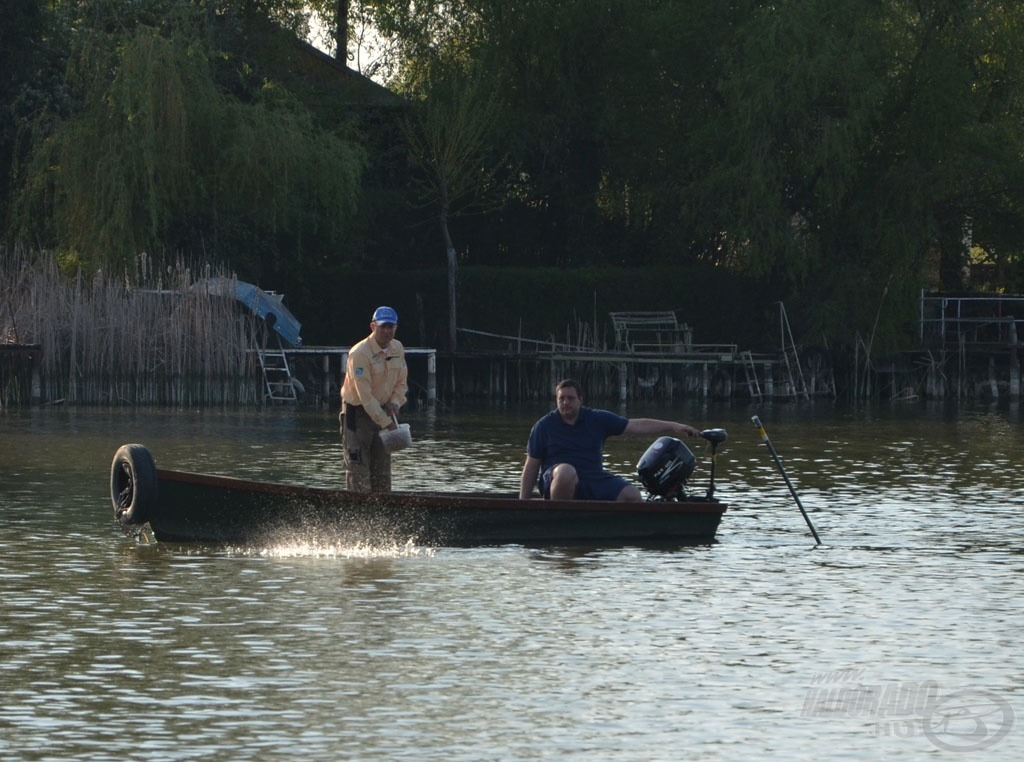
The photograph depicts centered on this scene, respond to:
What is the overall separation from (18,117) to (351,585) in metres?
26.7

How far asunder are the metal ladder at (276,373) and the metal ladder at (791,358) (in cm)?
1023

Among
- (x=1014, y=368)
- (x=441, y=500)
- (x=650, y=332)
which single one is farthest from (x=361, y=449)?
(x=1014, y=368)

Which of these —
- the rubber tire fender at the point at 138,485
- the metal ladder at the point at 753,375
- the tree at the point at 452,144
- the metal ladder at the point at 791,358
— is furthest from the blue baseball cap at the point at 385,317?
the metal ladder at the point at 791,358

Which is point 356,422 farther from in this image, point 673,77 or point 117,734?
point 673,77

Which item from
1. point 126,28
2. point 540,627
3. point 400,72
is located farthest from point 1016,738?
point 400,72

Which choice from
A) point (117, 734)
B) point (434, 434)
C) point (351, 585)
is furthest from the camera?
point (434, 434)

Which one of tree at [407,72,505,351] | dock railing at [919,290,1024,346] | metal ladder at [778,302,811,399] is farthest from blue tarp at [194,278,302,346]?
dock railing at [919,290,1024,346]

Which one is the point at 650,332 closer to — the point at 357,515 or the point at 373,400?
the point at 373,400

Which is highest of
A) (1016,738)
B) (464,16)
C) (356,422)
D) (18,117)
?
(464,16)

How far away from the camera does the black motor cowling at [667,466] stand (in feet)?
52.2

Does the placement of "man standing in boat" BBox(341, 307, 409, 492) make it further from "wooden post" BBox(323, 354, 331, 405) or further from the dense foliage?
"wooden post" BBox(323, 354, 331, 405)

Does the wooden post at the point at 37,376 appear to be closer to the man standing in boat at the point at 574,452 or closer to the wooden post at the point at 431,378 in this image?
the wooden post at the point at 431,378

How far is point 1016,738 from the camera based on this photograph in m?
9.09

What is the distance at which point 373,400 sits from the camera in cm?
1547
